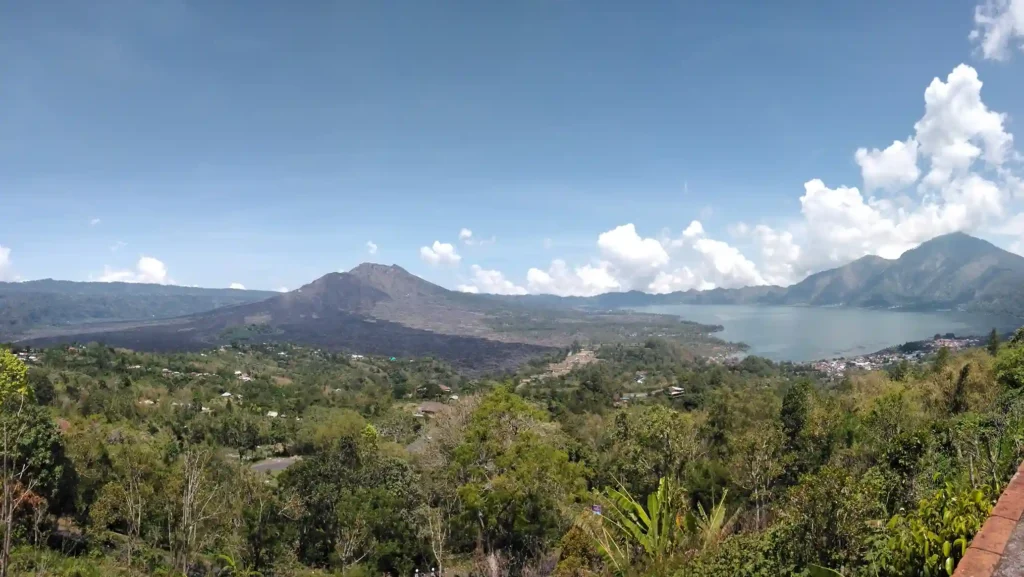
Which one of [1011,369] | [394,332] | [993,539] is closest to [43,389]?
[993,539]

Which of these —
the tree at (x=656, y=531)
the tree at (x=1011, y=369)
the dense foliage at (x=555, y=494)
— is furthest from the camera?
the tree at (x=1011, y=369)

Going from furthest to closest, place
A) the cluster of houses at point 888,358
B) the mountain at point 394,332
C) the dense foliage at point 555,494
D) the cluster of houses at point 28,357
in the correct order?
the mountain at point 394,332, the cluster of houses at point 888,358, the cluster of houses at point 28,357, the dense foliage at point 555,494

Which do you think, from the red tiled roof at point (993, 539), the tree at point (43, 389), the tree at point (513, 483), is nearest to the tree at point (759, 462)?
the tree at point (513, 483)

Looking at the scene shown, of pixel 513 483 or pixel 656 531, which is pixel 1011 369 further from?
pixel 656 531

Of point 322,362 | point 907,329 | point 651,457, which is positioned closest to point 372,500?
point 651,457

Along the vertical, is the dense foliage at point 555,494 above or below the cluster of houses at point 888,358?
above

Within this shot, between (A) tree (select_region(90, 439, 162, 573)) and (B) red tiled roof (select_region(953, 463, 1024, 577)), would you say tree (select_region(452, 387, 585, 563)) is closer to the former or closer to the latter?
(A) tree (select_region(90, 439, 162, 573))

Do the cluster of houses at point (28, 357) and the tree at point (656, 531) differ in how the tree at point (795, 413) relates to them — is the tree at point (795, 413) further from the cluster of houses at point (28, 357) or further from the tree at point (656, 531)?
the cluster of houses at point (28, 357)

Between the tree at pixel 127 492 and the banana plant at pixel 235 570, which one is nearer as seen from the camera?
the banana plant at pixel 235 570

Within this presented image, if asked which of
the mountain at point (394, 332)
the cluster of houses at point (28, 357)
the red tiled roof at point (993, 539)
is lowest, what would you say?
the mountain at point (394, 332)
